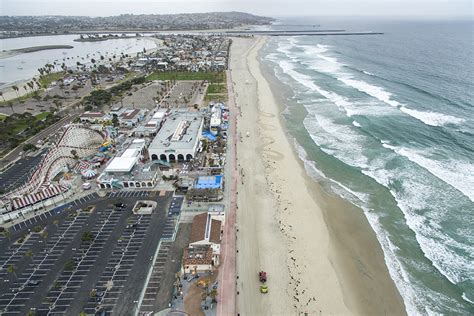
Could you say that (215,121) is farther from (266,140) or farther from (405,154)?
(405,154)

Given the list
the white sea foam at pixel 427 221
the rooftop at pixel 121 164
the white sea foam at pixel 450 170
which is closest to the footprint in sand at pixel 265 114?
the white sea foam at pixel 450 170

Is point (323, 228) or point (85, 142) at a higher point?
point (85, 142)

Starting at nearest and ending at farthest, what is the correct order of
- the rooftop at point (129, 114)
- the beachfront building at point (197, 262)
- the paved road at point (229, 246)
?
the paved road at point (229, 246) < the beachfront building at point (197, 262) < the rooftop at point (129, 114)

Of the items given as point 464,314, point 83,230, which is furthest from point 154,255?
point 464,314

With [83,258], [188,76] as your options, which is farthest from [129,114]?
[188,76]

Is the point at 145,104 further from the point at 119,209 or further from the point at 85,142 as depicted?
the point at 119,209

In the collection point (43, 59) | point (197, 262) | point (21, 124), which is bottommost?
point (197, 262)

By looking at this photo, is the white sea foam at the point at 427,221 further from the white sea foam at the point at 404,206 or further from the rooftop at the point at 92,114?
the rooftop at the point at 92,114
